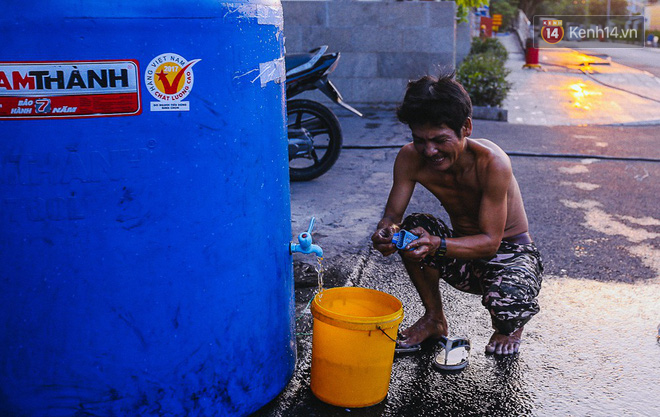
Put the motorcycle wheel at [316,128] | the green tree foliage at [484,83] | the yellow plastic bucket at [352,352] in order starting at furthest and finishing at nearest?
the green tree foliage at [484,83]
the motorcycle wheel at [316,128]
the yellow plastic bucket at [352,352]

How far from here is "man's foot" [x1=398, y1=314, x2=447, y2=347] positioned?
9.66 ft

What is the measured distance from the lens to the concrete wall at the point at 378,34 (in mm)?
9781

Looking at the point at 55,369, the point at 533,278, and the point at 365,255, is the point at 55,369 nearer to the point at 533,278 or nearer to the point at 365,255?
the point at 533,278

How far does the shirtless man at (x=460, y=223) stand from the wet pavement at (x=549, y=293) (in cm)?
22

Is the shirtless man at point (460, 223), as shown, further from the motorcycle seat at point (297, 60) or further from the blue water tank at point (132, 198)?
the motorcycle seat at point (297, 60)

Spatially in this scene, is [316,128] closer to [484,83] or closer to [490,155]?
[490,155]

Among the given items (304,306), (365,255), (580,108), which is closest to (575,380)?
(304,306)

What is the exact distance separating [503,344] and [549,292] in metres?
0.84

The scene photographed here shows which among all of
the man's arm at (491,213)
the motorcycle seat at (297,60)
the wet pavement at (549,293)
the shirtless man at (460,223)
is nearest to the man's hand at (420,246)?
the shirtless man at (460,223)

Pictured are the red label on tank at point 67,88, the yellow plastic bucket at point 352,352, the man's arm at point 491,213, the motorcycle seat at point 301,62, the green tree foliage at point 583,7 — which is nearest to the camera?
the red label on tank at point 67,88

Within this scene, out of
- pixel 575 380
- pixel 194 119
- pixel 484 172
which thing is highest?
pixel 194 119

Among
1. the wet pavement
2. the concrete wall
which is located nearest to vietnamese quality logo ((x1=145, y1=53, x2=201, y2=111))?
the wet pavement

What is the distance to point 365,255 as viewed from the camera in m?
4.02

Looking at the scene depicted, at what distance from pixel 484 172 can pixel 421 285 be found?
1.94 feet
